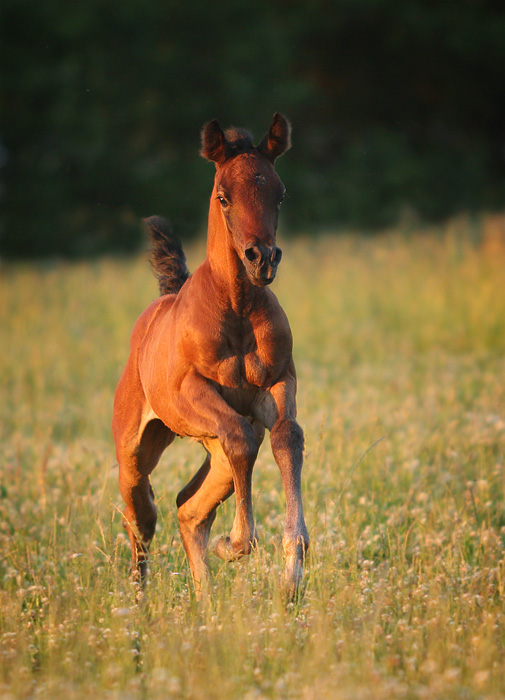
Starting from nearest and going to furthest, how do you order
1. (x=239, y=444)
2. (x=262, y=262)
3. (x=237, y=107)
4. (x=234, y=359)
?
(x=262, y=262)
(x=239, y=444)
(x=234, y=359)
(x=237, y=107)

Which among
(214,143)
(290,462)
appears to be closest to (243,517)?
(290,462)

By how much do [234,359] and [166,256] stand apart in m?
1.46

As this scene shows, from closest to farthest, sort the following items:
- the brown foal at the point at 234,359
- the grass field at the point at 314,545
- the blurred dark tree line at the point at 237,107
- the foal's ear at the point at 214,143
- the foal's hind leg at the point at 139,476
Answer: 1. the grass field at the point at 314,545
2. the brown foal at the point at 234,359
3. the foal's ear at the point at 214,143
4. the foal's hind leg at the point at 139,476
5. the blurred dark tree line at the point at 237,107

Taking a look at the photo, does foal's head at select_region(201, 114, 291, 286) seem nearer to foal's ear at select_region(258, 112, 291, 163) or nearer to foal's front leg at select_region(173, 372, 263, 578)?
foal's ear at select_region(258, 112, 291, 163)

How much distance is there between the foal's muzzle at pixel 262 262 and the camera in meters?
3.79

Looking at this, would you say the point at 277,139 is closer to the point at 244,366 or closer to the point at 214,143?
the point at 214,143

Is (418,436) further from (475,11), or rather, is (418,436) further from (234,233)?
(475,11)

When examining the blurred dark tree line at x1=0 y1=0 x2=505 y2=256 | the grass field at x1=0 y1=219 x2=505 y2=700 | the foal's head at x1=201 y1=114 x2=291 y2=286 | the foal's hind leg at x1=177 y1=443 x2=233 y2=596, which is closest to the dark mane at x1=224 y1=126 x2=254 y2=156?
the foal's head at x1=201 y1=114 x2=291 y2=286

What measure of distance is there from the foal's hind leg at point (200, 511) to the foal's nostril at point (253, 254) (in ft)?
Answer: 4.06

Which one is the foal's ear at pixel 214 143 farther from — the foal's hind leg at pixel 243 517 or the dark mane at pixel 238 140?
the foal's hind leg at pixel 243 517

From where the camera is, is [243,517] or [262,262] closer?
[262,262]

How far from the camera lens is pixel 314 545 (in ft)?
→ 16.1

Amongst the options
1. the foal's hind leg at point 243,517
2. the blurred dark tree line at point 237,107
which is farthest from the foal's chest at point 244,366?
the blurred dark tree line at point 237,107

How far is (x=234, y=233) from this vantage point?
4.01m
